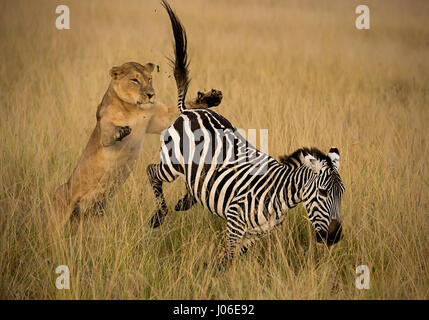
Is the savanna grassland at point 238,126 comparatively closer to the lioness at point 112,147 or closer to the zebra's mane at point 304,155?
the lioness at point 112,147

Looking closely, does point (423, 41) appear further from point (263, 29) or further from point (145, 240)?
point (145, 240)

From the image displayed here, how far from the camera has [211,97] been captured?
593 cm

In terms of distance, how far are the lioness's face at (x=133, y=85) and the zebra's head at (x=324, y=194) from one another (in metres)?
1.87

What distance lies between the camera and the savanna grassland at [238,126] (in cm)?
486

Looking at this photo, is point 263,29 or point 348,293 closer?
point 348,293

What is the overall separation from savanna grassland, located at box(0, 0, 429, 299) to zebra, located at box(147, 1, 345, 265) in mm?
316

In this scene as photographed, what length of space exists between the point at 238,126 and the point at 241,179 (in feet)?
10.4

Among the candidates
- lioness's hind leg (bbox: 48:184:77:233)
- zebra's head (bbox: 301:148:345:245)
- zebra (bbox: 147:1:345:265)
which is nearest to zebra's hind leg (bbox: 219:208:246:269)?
zebra (bbox: 147:1:345:265)

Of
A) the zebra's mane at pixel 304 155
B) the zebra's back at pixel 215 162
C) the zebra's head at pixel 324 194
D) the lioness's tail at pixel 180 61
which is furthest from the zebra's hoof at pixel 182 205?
the zebra's head at pixel 324 194

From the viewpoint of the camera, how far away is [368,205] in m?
5.80

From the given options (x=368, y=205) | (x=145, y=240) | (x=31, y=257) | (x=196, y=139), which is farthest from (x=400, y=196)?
(x=31, y=257)

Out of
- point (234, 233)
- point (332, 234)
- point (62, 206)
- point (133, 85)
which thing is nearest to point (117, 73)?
point (133, 85)

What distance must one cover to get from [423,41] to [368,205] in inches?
353

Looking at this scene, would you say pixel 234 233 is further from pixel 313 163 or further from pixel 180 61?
pixel 180 61
